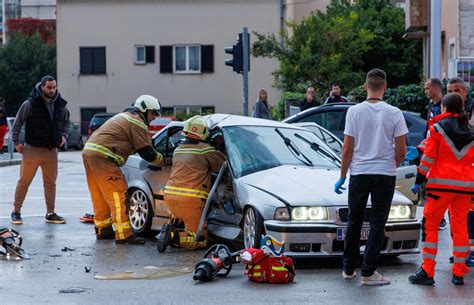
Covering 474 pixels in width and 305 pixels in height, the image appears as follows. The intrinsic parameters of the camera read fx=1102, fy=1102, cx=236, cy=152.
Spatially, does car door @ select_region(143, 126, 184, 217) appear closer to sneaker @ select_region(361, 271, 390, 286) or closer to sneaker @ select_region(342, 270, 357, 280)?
sneaker @ select_region(342, 270, 357, 280)

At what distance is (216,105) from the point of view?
50.6m

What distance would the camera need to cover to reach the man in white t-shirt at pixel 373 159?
370 inches

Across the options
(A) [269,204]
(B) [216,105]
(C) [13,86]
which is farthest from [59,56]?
(A) [269,204]

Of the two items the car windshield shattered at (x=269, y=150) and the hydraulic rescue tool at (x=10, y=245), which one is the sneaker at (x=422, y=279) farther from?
the hydraulic rescue tool at (x=10, y=245)

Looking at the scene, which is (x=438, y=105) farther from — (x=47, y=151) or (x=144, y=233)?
(x=47, y=151)

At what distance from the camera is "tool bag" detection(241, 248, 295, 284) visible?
9.57 meters

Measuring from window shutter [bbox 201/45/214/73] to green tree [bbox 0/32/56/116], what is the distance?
22.1 meters

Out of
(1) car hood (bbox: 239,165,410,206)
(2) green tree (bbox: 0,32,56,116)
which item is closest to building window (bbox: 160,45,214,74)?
(2) green tree (bbox: 0,32,56,116)

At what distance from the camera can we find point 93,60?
167 feet

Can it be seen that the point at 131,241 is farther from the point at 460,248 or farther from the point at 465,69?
the point at 465,69

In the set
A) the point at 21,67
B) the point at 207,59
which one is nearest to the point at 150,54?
the point at 207,59

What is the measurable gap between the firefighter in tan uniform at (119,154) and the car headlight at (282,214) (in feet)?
8.06

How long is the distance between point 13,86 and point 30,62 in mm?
2403

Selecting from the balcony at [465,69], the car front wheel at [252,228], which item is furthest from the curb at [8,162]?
the car front wheel at [252,228]
